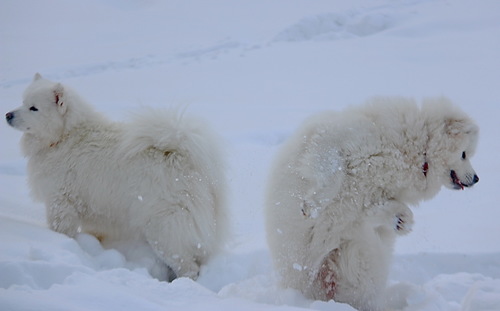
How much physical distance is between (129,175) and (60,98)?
3.37 ft

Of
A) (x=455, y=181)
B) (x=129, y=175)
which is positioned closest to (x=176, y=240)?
(x=129, y=175)

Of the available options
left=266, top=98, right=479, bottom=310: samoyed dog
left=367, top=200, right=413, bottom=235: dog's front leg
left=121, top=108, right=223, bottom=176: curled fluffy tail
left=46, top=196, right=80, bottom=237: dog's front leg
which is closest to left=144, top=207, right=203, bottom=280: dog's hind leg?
left=121, top=108, right=223, bottom=176: curled fluffy tail

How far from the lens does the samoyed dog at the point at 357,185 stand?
357 centimetres

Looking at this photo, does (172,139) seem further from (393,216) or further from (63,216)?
(393,216)

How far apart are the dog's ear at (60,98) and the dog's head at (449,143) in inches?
125

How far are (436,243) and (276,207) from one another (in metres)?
1.79

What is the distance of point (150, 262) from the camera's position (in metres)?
4.73

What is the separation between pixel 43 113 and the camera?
16.9 feet

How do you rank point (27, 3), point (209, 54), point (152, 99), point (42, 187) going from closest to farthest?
point (42, 187) → point (152, 99) → point (209, 54) → point (27, 3)

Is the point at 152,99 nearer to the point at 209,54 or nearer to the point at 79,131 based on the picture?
the point at 209,54

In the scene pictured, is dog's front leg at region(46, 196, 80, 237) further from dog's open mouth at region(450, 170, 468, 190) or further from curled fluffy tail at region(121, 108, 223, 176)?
dog's open mouth at region(450, 170, 468, 190)

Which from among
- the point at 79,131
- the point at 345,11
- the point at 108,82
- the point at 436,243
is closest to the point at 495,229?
the point at 436,243

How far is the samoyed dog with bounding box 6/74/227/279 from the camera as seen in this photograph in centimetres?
471

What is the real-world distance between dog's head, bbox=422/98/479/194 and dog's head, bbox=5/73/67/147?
3.21m
